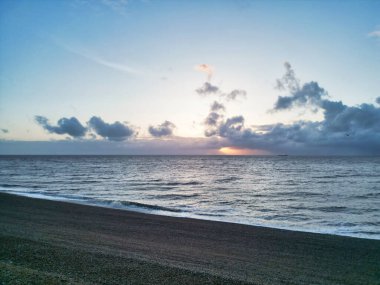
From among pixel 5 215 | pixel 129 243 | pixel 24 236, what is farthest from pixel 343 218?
pixel 5 215

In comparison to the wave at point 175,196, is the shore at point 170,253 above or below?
above

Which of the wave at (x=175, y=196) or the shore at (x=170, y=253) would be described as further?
the wave at (x=175, y=196)

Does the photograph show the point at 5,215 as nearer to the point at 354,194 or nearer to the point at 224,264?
the point at 224,264

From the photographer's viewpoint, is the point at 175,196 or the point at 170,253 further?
the point at 175,196

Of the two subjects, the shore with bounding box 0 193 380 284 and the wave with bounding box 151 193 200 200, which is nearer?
the shore with bounding box 0 193 380 284

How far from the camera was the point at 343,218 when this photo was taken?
830 inches

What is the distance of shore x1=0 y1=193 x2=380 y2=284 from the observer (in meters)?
7.90

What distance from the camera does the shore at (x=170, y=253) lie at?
25.9 ft

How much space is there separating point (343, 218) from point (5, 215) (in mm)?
21178

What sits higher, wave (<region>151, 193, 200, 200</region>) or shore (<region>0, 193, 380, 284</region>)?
shore (<region>0, 193, 380, 284</region>)

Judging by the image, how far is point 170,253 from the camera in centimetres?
1060

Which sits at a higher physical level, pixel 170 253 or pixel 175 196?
pixel 170 253

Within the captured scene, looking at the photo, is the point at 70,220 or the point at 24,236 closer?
the point at 24,236

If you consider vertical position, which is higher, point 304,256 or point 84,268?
point 84,268
